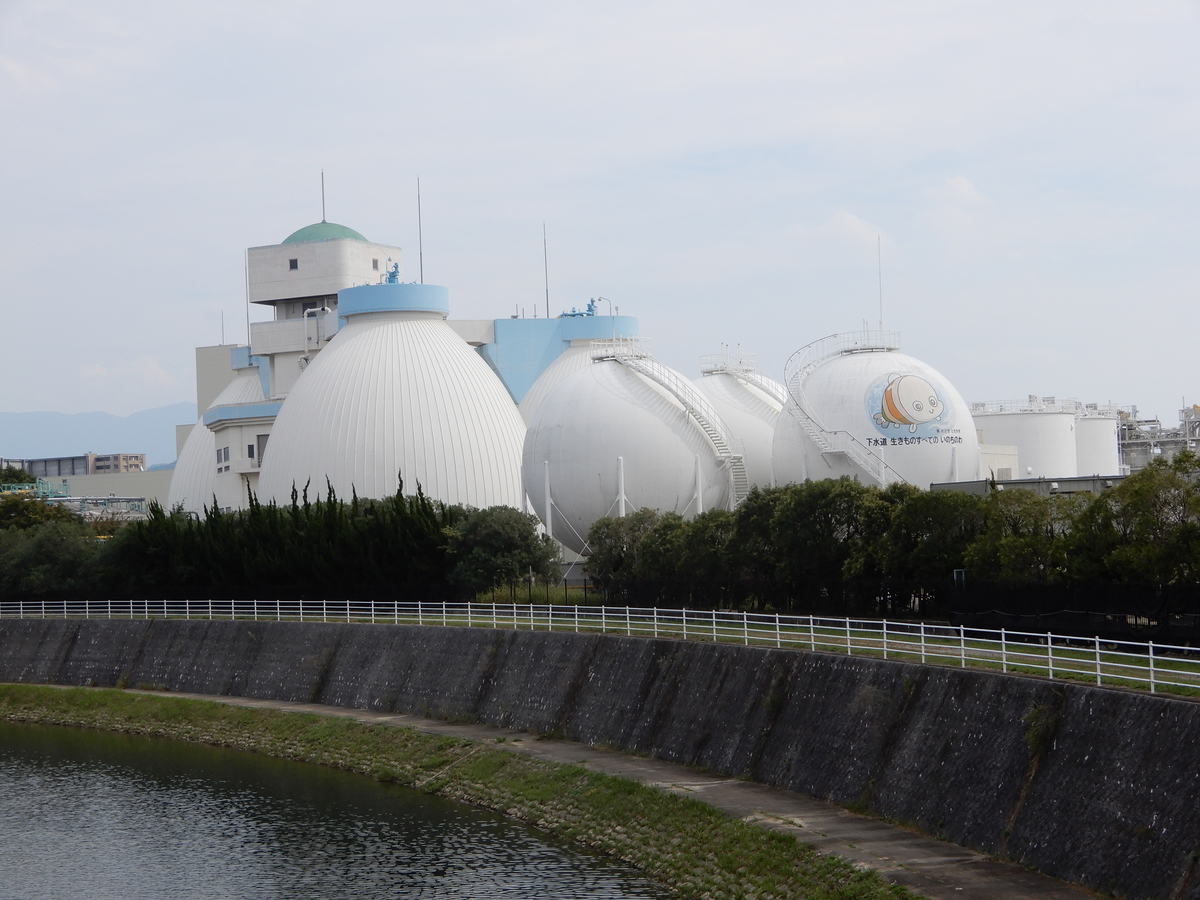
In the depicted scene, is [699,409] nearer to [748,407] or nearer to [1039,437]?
[748,407]

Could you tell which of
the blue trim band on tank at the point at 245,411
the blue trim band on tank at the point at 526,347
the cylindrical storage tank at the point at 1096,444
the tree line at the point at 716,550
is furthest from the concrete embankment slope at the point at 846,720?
the cylindrical storage tank at the point at 1096,444

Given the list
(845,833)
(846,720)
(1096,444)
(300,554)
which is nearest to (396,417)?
(300,554)

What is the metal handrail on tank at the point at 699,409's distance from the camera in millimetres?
57875

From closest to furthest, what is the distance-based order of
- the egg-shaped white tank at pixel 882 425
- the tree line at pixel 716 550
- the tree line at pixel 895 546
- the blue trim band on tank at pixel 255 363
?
the tree line at pixel 895 546
the tree line at pixel 716 550
the egg-shaped white tank at pixel 882 425
the blue trim band on tank at pixel 255 363

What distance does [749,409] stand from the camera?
6275cm

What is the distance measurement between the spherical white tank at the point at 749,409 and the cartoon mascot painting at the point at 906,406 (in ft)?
29.3

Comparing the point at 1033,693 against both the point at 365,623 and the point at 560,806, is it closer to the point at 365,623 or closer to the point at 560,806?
the point at 560,806

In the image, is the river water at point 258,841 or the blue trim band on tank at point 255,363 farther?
the blue trim band on tank at point 255,363

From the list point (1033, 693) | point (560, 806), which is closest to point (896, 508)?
point (560, 806)

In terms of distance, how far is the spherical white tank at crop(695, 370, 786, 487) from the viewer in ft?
199

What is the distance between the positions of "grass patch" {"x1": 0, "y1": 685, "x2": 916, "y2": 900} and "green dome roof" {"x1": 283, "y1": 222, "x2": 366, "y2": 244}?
4331cm

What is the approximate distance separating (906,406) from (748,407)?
12.8 metres

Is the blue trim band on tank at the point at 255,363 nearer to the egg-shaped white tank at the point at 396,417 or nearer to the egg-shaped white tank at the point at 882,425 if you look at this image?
the egg-shaped white tank at the point at 396,417

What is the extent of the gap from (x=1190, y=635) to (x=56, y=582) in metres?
47.6
